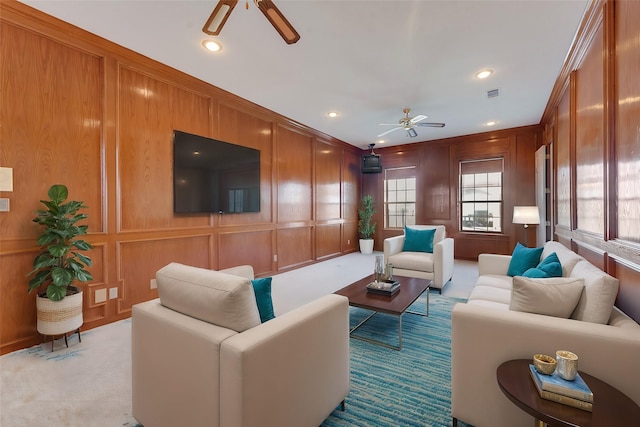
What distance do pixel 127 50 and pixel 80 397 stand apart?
310cm

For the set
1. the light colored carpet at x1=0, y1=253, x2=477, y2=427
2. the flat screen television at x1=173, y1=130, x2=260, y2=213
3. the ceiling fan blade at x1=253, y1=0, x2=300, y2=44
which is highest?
the ceiling fan blade at x1=253, y1=0, x2=300, y2=44

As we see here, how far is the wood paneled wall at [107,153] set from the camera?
7.79 ft

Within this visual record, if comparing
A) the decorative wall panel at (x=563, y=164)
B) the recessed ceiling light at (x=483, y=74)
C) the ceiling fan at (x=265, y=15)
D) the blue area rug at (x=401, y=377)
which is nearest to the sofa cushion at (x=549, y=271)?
the blue area rug at (x=401, y=377)

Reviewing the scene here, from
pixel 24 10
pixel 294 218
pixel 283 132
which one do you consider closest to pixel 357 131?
pixel 283 132

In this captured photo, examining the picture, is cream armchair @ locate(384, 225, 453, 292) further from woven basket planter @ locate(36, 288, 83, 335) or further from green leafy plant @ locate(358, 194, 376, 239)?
woven basket planter @ locate(36, 288, 83, 335)

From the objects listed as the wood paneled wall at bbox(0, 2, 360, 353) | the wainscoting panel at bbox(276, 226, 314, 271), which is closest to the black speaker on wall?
the wainscoting panel at bbox(276, 226, 314, 271)

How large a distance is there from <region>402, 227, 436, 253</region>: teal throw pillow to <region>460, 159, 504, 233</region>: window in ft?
8.20

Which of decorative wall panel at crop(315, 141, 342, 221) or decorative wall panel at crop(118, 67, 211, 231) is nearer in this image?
decorative wall panel at crop(118, 67, 211, 231)

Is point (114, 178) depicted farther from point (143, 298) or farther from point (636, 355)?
point (636, 355)

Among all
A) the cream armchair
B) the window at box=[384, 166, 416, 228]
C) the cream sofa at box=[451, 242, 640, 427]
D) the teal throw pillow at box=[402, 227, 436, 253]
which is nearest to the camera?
the cream sofa at box=[451, 242, 640, 427]

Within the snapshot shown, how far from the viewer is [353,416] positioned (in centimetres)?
166

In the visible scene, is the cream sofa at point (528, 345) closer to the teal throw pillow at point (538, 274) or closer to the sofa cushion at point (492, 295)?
the teal throw pillow at point (538, 274)

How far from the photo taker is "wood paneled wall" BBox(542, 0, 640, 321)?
1.68 m

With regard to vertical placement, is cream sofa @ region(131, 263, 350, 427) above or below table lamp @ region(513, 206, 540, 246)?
below
